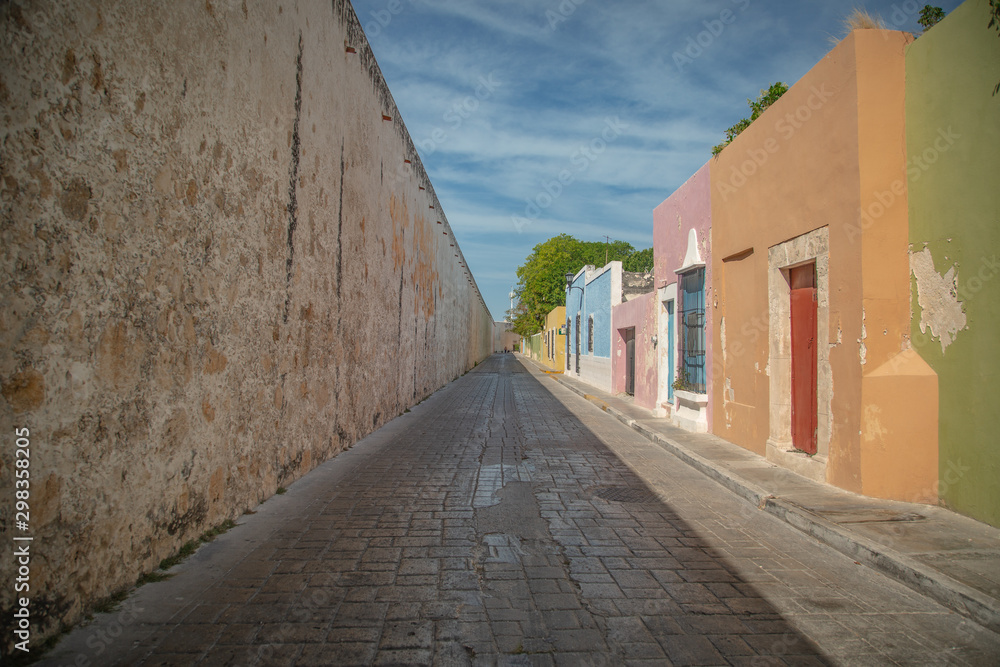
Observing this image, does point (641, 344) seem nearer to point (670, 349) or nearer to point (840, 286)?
point (670, 349)

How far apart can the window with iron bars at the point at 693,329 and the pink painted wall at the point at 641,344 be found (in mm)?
1627

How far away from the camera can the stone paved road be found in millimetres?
2752

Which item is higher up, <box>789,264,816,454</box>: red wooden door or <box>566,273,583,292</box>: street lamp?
<box>566,273,583,292</box>: street lamp

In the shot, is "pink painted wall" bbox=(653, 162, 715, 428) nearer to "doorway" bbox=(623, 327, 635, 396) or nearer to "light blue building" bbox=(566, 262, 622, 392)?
"doorway" bbox=(623, 327, 635, 396)

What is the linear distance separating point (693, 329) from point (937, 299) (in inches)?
210

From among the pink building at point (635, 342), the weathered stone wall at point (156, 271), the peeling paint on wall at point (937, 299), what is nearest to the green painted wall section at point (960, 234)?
the peeling paint on wall at point (937, 299)

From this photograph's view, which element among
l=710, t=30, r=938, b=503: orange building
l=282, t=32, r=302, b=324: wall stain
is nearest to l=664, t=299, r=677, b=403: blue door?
l=710, t=30, r=938, b=503: orange building

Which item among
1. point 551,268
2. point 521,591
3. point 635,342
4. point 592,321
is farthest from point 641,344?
point 551,268

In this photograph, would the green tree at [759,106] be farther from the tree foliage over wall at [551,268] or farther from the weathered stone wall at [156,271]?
the tree foliage over wall at [551,268]

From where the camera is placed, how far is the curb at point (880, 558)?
10.4 ft

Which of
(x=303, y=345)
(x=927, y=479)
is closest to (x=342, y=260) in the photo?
(x=303, y=345)

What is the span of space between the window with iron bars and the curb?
3.84m

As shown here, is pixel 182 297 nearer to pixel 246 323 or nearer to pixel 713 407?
pixel 246 323

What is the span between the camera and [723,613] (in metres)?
3.15
